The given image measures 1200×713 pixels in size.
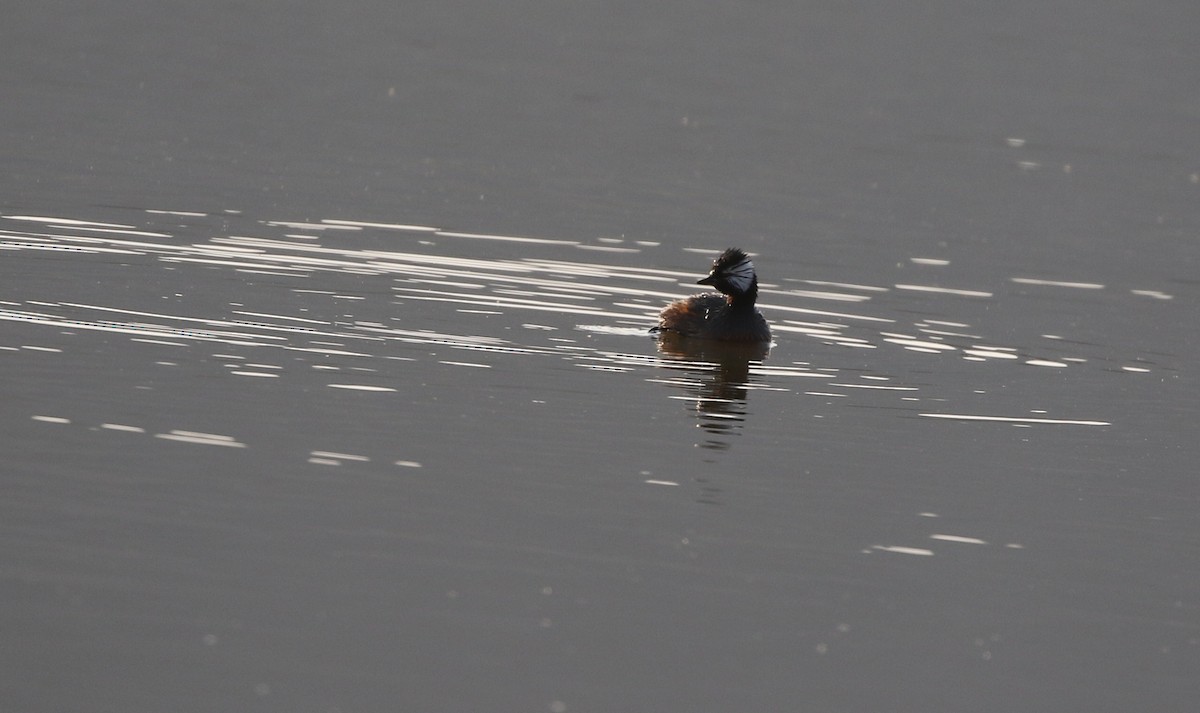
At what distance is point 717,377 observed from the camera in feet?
62.5

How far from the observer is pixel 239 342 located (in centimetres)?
1805

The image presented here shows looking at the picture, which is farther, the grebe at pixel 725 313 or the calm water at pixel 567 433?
the grebe at pixel 725 313

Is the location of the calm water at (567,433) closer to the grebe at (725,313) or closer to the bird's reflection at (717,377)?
the bird's reflection at (717,377)


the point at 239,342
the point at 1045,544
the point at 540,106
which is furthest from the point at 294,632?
the point at 540,106

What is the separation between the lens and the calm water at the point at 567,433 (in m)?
10.7

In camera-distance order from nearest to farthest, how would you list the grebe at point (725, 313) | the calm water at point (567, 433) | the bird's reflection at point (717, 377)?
1. the calm water at point (567, 433)
2. the bird's reflection at point (717, 377)
3. the grebe at point (725, 313)

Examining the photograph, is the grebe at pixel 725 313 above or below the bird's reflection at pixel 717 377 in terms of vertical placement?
above

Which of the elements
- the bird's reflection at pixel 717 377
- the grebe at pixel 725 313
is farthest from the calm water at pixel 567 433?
the grebe at pixel 725 313

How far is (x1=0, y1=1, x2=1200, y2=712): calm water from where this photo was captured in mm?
10680

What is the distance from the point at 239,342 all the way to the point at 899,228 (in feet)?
53.1

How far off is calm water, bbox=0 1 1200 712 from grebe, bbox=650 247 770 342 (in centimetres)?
45

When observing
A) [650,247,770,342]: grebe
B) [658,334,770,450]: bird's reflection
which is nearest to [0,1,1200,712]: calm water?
[658,334,770,450]: bird's reflection

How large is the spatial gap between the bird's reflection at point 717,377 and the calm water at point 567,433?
0.09 meters

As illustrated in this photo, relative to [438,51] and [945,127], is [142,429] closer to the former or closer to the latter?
[945,127]
